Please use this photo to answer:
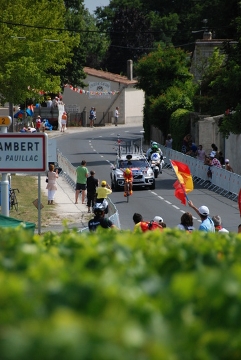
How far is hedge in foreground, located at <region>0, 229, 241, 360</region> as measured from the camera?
120 inches

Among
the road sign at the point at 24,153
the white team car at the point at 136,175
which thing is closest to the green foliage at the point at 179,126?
the white team car at the point at 136,175

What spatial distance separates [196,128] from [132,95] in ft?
133

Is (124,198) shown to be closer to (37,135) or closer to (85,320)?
(37,135)

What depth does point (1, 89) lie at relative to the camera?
4300 cm

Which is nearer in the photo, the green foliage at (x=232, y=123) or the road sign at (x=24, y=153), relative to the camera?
the road sign at (x=24, y=153)

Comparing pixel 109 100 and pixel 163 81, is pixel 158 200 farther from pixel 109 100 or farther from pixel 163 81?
pixel 109 100

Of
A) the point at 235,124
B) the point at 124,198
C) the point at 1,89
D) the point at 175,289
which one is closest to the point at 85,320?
the point at 175,289

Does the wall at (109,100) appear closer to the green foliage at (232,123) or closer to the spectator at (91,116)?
the spectator at (91,116)

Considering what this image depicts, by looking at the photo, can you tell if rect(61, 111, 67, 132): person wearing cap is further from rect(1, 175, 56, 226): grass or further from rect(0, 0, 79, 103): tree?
rect(1, 175, 56, 226): grass

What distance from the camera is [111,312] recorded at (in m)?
3.30

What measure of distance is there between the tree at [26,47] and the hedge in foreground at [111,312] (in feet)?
125

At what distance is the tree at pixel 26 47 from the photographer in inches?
1655

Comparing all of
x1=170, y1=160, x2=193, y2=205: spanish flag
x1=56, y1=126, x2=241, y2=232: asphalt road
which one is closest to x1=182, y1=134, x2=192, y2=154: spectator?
x1=56, y1=126, x2=241, y2=232: asphalt road

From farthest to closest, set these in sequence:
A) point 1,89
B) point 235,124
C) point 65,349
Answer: point 1,89, point 235,124, point 65,349
